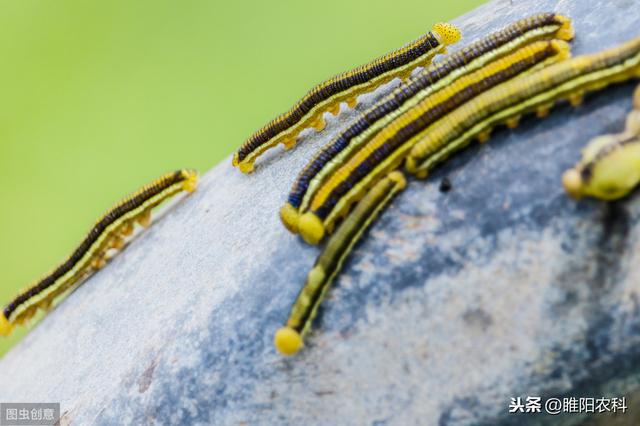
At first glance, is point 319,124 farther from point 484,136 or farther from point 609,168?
point 609,168

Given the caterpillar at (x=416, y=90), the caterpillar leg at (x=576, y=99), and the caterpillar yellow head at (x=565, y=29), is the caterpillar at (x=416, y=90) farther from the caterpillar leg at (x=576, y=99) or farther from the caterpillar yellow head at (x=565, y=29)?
the caterpillar leg at (x=576, y=99)

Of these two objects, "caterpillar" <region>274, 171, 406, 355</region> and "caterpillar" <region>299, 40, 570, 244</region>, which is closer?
"caterpillar" <region>274, 171, 406, 355</region>

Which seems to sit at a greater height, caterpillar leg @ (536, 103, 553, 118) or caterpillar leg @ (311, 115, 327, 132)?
caterpillar leg @ (311, 115, 327, 132)

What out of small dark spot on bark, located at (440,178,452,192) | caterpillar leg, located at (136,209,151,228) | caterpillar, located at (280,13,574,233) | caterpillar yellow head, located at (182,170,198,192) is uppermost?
caterpillar yellow head, located at (182,170,198,192)

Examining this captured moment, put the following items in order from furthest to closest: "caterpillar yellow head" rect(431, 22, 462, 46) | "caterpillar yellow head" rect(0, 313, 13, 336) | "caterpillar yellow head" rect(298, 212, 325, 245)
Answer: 1. "caterpillar yellow head" rect(0, 313, 13, 336)
2. "caterpillar yellow head" rect(431, 22, 462, 46)
3. "caterpillar yellow head" rect(298, 212, 325, 245)

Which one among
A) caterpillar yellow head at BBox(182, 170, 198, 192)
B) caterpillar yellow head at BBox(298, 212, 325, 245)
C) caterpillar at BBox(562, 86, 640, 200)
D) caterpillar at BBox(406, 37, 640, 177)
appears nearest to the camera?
caterpillar at BBox(562, 86, 640, 200)

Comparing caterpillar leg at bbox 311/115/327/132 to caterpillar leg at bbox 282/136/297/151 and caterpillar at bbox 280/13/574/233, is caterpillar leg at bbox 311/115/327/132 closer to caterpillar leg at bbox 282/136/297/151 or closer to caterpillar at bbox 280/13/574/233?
caterpillar leg at bbox 282/136/297/151

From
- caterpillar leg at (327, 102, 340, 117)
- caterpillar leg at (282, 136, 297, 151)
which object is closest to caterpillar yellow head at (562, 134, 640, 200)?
caterpillar leg at (327, 102, 340, 117)

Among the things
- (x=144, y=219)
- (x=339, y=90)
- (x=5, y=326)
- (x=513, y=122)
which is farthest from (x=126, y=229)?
(x=513, y=122)
